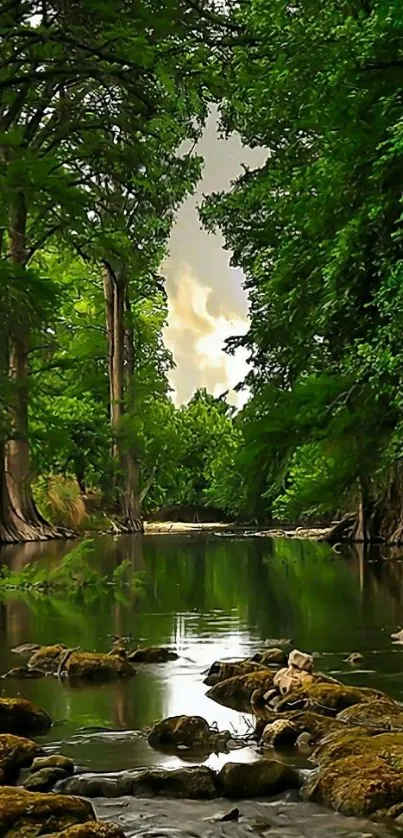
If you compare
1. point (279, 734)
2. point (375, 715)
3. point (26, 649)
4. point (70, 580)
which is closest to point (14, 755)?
point (279, 734)

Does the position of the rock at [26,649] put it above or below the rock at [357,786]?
above

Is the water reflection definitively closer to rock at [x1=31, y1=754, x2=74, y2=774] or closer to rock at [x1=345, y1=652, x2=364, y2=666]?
rock at [x1=345, y1=652, x2=364, y2=666]

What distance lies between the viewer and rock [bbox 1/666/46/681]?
8.27 meters

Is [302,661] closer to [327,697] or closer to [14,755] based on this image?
[327,697]

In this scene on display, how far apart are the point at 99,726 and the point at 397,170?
19.4 ft

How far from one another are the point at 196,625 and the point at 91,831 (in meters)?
7.17

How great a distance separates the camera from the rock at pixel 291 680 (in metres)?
7.25

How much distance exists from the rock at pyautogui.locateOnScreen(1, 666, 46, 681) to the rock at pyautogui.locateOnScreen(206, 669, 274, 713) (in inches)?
58.0

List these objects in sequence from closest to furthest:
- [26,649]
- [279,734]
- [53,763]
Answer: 1. [53,763]
2. [279,734]
3. [26,649]

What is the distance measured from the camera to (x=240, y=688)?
25.2ft

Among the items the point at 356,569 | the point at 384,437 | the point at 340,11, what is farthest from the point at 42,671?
the point at 356,569

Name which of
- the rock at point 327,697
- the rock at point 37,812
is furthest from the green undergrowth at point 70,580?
the rock at point 37,812

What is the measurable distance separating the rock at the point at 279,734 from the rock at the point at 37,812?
65.0 inches

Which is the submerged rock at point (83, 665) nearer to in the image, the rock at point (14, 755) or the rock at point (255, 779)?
the rock at point (14, 755)
